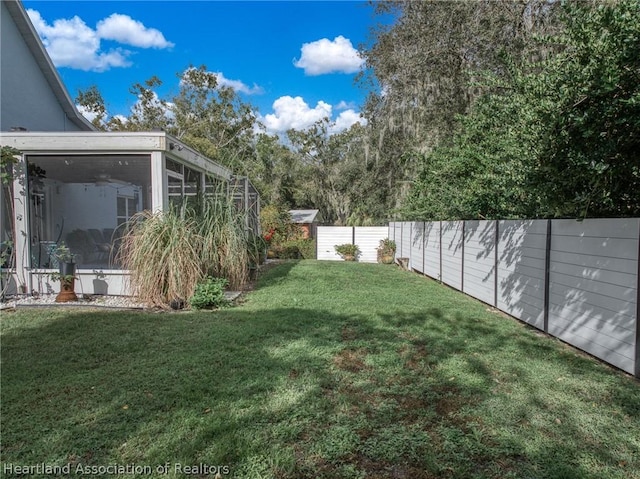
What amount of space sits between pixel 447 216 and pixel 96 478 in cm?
828

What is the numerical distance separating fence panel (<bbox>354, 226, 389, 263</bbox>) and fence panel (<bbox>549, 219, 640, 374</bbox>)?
11.6 meters

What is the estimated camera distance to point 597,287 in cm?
363

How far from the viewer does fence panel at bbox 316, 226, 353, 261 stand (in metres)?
16.3

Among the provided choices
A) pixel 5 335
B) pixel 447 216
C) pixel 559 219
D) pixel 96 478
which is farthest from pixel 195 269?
pixel 447 216

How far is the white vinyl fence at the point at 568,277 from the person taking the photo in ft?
10.7

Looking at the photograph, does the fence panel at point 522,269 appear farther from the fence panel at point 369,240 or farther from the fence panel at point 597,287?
the fence panel at point 369,240

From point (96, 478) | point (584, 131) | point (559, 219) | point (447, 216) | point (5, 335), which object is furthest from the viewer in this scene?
point (447, 216)

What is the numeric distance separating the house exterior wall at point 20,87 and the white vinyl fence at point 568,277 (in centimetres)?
979

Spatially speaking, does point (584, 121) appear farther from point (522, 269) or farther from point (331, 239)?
point (331, 239)

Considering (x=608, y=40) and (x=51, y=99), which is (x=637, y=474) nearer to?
(x=608, y=40)

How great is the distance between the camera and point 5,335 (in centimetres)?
409

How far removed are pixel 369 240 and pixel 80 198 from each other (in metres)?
11.5

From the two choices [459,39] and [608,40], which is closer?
[608,40]

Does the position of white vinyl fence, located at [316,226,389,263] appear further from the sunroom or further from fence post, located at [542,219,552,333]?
fence post, located at [542,219,552,333]
